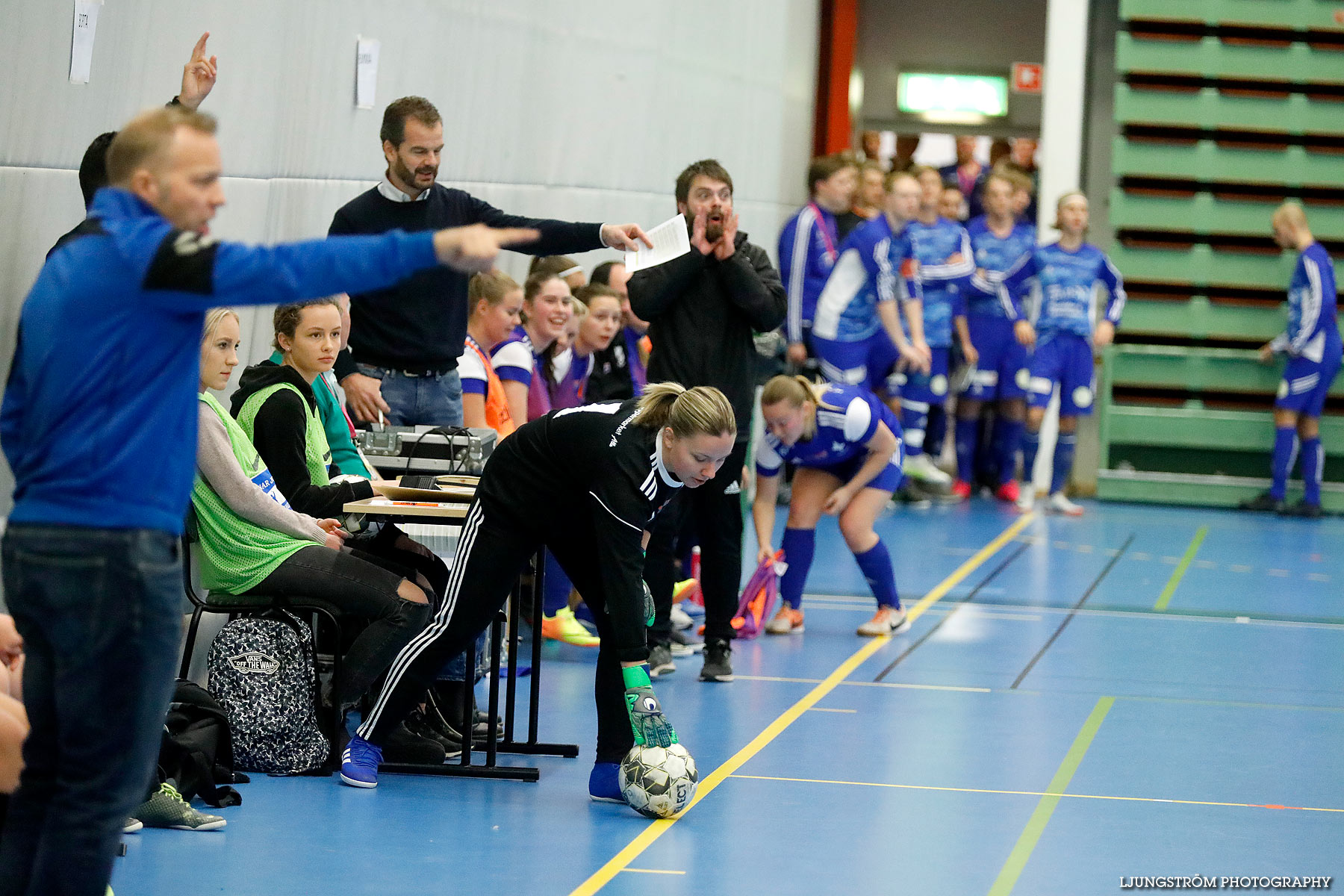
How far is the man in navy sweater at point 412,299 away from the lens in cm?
597

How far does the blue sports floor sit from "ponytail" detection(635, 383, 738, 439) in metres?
1.17

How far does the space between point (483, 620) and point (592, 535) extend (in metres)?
0.42

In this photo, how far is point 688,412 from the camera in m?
4.75

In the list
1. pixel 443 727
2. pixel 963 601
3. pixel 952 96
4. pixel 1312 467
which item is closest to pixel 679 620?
pixel 963 601

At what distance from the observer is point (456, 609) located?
5.10m

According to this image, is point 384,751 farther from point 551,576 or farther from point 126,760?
point 126,760

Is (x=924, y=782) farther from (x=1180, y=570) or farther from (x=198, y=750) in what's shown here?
(x=1180, y=570)

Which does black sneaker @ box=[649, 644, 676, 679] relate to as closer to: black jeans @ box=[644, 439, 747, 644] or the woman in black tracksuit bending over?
black jeans @ box=[644, 439, 747, 644]

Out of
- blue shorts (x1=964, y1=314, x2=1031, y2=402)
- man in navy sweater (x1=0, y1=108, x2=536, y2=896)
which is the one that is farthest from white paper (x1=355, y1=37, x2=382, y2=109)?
blue shorts (x1=964, y1=314, x2=1031, y2=402)

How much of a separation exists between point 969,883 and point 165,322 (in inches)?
102

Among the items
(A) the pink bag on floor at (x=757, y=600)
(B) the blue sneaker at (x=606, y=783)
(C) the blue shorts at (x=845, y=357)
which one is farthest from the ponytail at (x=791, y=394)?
(C) the blue shorts at (x=845, y=357)

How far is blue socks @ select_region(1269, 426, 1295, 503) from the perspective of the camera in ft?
42.6

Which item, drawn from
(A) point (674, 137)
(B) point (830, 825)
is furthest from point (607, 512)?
(A) point (674, 137)

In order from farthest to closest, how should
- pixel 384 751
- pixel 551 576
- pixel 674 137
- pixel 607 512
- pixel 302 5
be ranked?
pixel 674 137
pixel 551 576
pixel 302 5
pixel 384 751
pixel 607 512
